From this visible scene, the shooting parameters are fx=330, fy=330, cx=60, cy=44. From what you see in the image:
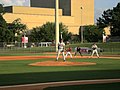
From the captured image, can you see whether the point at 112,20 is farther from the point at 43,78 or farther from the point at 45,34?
the point at 43,78

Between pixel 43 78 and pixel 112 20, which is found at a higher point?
pixel 112 20

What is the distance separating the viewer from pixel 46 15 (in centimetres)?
17238

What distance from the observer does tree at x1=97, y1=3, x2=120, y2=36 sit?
4993 inches

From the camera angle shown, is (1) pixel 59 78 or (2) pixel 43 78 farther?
(2) pixel 43 78

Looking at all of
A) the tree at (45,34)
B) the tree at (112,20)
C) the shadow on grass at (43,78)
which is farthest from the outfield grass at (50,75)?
the tree at (45,34)

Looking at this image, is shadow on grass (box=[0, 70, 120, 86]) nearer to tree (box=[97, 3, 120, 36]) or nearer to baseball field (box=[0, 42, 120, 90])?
baseball field (box=[0, 42, 120, 90])

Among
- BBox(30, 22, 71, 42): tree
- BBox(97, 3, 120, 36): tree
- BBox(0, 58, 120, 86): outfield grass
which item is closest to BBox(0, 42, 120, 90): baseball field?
BBox(0, 58, 120, 86): outfield grass

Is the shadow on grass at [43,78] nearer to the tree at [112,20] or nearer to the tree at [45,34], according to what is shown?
the tree at [112,20]

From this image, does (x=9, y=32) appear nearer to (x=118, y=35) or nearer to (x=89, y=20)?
(x=118, y=35)

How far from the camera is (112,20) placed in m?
132

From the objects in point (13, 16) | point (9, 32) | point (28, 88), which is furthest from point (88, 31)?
point (28, 88)

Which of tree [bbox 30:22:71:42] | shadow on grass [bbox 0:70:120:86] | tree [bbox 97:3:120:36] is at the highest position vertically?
tree [bbox 97:3:120:36]

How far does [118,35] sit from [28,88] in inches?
4672

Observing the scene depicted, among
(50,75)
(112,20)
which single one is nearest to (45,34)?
(112,20)
